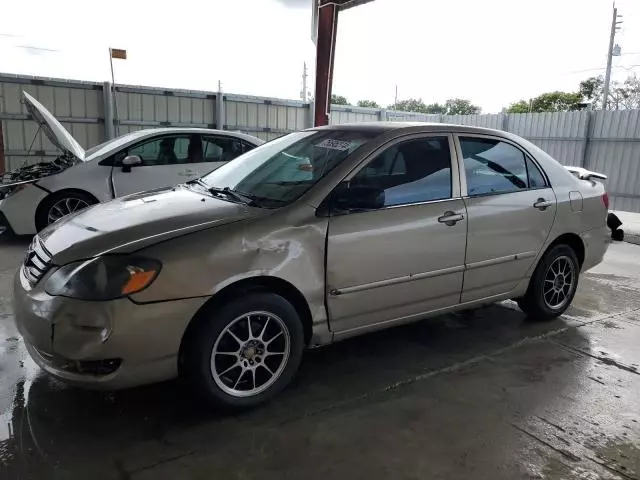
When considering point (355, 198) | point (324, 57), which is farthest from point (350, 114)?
point (355, 198)

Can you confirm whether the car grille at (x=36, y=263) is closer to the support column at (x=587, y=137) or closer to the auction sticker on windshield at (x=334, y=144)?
the auction sticker on windshield at (x=334, y=144)

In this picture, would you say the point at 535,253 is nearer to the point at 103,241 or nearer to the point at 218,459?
the point at 218,459

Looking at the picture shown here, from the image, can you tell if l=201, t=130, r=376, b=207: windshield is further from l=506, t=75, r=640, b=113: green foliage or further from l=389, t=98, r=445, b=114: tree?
l=389, t=98, r=445, b=114: tree

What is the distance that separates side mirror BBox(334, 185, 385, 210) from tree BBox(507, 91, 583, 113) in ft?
96.8

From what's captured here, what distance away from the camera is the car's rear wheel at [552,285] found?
13.3 ft

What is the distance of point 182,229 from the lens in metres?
Answer: 2.59

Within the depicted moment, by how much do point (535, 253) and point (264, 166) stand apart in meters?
2.10

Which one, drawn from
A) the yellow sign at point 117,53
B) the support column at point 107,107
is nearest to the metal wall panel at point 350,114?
the support column at point 107,107

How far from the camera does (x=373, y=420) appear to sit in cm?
272

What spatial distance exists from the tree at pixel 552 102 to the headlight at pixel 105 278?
30.5 meters

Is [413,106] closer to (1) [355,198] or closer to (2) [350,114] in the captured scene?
(2) [350,114]

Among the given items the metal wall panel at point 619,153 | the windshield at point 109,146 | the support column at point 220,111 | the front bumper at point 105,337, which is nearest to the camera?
the front bumper at point 105,337

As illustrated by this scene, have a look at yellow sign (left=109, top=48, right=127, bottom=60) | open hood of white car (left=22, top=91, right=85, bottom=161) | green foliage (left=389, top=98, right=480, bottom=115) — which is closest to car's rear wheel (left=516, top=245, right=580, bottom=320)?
open hood of white car (left=22, top=91, right=85, bottom=161)

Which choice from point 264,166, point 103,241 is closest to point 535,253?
point 264,166
